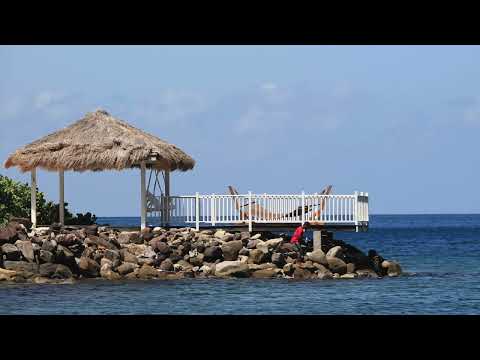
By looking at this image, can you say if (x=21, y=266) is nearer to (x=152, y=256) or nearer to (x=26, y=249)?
(x=26, y=249)

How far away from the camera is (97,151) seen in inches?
893

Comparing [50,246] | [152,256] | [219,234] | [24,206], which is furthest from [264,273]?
[24,206]

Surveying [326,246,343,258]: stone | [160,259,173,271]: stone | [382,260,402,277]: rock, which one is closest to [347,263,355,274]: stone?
[326,246,343,258]: stone

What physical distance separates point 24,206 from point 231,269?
6.85 m

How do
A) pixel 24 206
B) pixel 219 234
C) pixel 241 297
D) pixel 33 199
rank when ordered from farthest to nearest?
pixel 24 206 < pixel 33 199 < pixel 219 234 < pixel 241 297

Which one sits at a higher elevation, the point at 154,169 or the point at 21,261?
the point at 154,169

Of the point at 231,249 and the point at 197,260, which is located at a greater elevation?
the point at 231,249

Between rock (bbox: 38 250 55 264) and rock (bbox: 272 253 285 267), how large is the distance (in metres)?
4.69

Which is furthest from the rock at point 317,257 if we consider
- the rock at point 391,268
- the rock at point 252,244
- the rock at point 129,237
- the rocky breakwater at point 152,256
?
the rock at point 129,237
